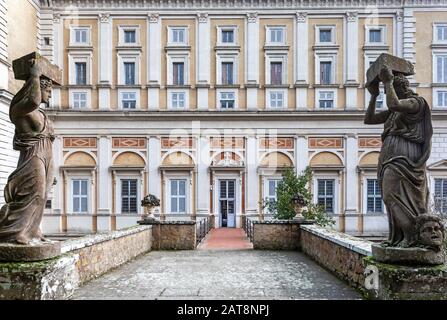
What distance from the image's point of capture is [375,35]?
986 inches

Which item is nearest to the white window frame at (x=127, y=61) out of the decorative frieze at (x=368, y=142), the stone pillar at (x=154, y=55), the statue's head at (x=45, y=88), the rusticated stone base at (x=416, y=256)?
the stone pillar at (x=154, y=55)

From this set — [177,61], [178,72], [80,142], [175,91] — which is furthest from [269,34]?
[80,142]

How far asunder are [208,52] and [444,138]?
46.6 ft

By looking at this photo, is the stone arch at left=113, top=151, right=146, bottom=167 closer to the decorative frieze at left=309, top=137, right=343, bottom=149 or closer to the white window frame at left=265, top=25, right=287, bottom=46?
the decorative frieze at left=309, top=137, right=343, bottom=149

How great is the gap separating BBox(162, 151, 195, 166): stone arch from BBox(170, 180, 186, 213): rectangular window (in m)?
1.04

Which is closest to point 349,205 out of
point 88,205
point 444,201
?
point 444,201

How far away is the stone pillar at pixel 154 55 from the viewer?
81.8 feet

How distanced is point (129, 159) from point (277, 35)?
1125 centimetres

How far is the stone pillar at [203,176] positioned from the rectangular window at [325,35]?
9.04m

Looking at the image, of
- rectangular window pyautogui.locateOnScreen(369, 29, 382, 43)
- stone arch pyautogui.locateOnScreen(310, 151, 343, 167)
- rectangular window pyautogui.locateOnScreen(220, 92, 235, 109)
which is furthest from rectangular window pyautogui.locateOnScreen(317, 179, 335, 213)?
rectangular window pyautogui.locateOnScreen(369, 29, 382, 43)

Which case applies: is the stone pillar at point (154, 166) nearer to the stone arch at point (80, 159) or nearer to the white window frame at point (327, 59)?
the stone arch at point (80, 159)

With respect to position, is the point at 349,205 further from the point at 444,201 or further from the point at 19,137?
the point at 19,137

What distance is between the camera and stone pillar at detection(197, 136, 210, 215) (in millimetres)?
24484

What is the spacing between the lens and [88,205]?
80.8 feet
